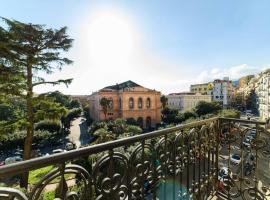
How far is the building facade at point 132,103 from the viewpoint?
1714 inches

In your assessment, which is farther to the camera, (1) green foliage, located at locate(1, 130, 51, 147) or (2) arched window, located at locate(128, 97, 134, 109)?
(2) arched window, located at locate(128, 97, 134, 109)

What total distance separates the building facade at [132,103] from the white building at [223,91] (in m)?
35.8

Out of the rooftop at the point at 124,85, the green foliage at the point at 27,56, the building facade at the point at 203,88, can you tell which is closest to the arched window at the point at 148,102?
the rooftop at the point at 124,85

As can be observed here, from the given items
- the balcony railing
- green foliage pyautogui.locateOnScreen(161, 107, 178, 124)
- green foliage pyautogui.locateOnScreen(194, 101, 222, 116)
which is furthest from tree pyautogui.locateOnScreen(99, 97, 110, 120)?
the balcony railing

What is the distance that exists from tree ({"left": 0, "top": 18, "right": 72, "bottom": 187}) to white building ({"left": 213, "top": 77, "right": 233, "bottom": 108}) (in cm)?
6691

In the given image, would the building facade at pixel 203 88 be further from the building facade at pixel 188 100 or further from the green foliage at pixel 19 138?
the green foliage at pixel 19 138

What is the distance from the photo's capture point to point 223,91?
7462cm

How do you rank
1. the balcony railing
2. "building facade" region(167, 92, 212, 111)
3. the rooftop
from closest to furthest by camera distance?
the balcony railing
the rooftop
"building facade" region(167, 92, 212, 111)

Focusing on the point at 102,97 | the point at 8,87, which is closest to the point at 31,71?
the point at 8,87

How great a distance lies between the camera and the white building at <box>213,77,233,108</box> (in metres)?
74.4

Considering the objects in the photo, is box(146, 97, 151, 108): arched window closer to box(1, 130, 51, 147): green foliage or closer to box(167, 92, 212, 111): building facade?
box(1, 130, 51, 147): green foliage

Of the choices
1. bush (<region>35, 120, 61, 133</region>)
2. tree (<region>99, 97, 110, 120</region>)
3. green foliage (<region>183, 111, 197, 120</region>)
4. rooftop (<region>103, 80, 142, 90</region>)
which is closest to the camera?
bush (<region>35, 120, 61, 133</region>)

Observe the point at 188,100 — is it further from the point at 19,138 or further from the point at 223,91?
the point at 19,138

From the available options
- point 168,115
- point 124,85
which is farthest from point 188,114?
point 124,85
